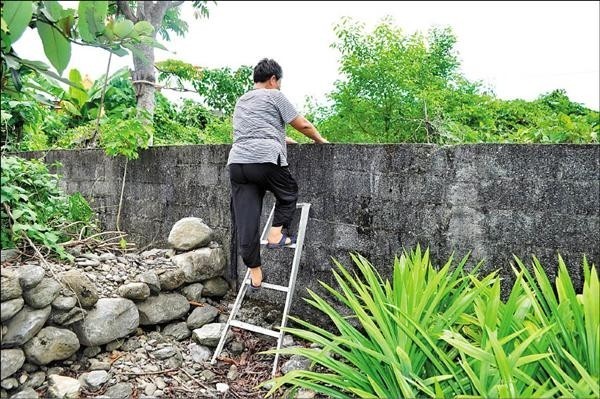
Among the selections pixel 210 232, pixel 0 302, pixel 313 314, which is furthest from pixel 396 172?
pixel 0 302

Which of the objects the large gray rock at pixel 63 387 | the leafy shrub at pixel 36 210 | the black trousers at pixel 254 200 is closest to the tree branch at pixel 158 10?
the leafy shrub at pixel 36 210

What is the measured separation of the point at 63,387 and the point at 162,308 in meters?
0.90

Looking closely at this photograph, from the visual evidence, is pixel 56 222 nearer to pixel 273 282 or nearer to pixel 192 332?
pixel 192 332

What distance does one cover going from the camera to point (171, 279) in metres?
3.64

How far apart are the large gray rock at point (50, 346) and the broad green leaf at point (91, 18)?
1.59 meters

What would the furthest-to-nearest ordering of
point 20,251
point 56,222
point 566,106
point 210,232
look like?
point 566,106 < point 210,232 < point 56,222 < point 20,251

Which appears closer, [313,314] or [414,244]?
[414,244]

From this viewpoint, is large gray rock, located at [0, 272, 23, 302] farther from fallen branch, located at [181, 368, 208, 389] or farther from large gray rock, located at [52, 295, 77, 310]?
fallen branch, located at [181, 368, 208, 389]

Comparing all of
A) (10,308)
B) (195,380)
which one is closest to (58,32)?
(10,308)

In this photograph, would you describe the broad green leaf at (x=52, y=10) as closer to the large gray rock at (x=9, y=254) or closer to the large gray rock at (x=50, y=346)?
the large gray rock at (x=9, y=254)

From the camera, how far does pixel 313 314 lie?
3.56 meters

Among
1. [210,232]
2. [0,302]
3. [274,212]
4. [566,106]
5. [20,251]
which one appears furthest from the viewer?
[566,106]

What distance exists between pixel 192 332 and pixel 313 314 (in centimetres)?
81

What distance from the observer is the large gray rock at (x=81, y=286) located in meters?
3.06
